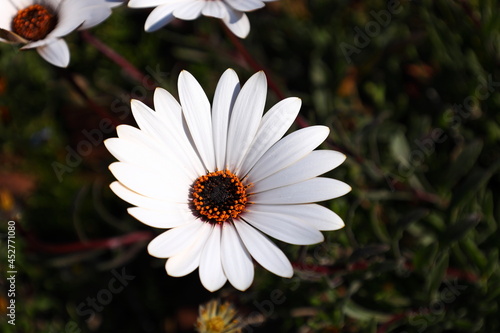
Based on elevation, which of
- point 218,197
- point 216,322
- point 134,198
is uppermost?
point 134,198

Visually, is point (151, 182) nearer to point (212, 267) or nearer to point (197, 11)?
point (212, 267)

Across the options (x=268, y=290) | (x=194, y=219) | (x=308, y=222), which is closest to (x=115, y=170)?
(x=194, y=219)

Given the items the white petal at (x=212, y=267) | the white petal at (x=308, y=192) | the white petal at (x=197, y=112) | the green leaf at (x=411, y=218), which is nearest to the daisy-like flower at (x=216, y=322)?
the white petal at (x=212, y=267)

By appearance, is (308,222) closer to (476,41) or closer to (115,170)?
→ (115,170)

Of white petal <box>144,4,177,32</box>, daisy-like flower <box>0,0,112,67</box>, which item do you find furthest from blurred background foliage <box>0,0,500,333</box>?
white petal <box>144,4,177,32</box>

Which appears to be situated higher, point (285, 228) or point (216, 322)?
point (285, 228)

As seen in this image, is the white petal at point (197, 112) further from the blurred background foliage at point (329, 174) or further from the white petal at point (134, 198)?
the blurred background foliage at point (329, 174)

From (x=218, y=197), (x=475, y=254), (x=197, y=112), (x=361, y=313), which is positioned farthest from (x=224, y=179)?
(x=475, y=254)
